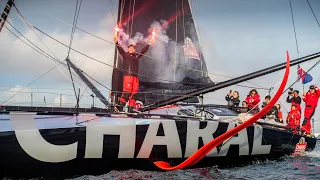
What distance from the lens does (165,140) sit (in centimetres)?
482

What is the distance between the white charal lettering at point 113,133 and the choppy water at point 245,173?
299 millimetres

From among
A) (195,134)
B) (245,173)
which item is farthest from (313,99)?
→ (195,134)

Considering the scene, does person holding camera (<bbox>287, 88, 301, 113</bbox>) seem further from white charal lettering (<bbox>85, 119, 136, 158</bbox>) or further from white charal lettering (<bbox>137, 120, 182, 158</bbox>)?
white charal lettering (<bbox>85, 119, 136, 158</bbox>)

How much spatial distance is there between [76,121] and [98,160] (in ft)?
1.99

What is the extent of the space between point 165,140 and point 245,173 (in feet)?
4.57

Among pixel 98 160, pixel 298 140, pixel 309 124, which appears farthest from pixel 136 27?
pixel 309 124

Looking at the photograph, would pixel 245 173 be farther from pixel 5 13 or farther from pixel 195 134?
pixel 5 13

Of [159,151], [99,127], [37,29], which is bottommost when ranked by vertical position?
[159,151]

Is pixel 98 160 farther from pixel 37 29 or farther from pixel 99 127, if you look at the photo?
pixel 37 29

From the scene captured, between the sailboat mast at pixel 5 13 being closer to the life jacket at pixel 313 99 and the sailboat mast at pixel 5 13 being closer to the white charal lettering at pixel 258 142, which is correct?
the white charal lettering at pixel 258 142

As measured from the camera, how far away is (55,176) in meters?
4.23

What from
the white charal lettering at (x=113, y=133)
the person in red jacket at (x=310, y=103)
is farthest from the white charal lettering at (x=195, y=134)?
the person in red jacket at (x=310, y=103)

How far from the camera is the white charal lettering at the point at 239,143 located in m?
5.45

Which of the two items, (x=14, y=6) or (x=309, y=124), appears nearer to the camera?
(x=14, y=6)
